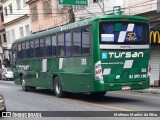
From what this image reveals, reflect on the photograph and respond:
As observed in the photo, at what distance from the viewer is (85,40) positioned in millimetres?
13992

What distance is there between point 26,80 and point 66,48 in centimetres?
656

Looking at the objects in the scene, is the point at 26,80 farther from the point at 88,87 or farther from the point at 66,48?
the point at 88,87

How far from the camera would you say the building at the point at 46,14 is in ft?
109

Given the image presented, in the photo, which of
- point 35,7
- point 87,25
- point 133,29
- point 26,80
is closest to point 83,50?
point 87,25

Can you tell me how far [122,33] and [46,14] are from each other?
23.9m

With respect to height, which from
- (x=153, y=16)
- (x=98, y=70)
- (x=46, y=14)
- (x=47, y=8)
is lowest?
(x=98, y=70)

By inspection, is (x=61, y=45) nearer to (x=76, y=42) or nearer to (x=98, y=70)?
(x=76, y=42)

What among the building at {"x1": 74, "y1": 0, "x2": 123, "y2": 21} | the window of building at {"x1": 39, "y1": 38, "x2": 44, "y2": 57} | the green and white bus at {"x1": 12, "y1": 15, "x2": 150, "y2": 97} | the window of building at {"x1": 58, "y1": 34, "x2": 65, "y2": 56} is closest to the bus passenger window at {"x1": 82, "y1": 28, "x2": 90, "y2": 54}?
the green and white bus at {"x1": 12, "y1": 15, "x2": 150, "y2": 97}

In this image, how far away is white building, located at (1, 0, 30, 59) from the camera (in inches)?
1721

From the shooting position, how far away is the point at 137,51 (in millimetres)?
14016

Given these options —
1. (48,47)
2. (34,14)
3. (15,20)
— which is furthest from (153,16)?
(15,20)

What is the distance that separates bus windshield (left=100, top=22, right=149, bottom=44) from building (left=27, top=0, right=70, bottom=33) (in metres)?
17.5

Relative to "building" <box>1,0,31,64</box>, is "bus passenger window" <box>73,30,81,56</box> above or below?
below

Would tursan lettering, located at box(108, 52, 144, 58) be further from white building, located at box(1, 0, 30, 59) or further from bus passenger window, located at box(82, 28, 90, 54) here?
white building, located at box(1, 0, 30, 59)
